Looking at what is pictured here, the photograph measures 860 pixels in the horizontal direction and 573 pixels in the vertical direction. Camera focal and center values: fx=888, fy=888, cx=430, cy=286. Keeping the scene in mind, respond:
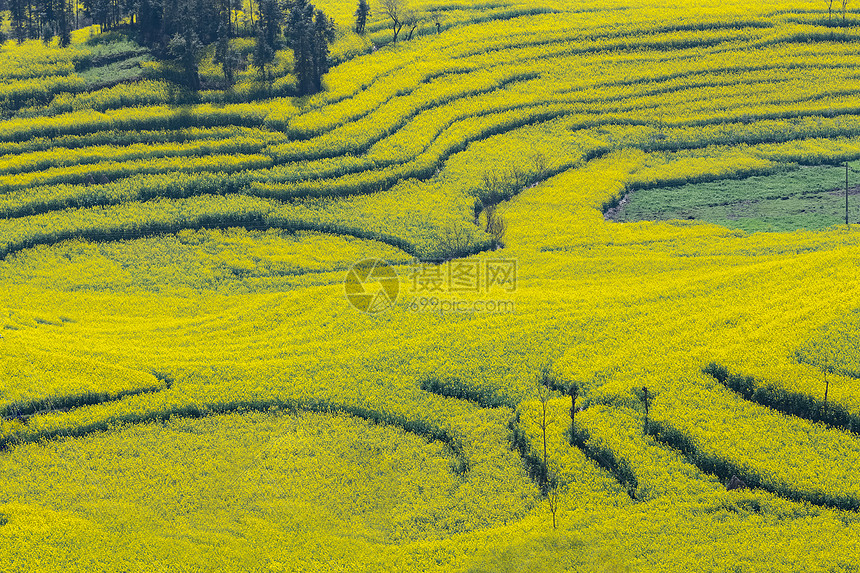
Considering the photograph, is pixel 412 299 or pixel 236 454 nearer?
pixel 236 454

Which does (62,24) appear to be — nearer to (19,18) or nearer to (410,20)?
(19,18)

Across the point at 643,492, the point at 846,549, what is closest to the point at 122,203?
the point at 643,492

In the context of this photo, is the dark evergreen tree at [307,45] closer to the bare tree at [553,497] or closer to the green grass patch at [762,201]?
the green grass patch at [762,201]

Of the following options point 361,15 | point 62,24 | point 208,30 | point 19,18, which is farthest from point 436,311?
point 19,18

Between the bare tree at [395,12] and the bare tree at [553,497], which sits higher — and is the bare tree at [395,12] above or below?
above

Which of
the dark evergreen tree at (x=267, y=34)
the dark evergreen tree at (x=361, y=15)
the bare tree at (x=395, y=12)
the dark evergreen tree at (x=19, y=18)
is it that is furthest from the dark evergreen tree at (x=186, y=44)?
the bare tree at (x=395, y=12)

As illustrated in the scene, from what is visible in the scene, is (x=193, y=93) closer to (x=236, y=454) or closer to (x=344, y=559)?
(x=236, y=454)

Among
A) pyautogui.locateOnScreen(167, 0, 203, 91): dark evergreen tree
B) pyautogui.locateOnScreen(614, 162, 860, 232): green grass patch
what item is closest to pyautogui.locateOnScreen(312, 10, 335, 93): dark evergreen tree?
pyautogui.locateOnScreen(167, 0, 203, 91): dark evergreen tree
